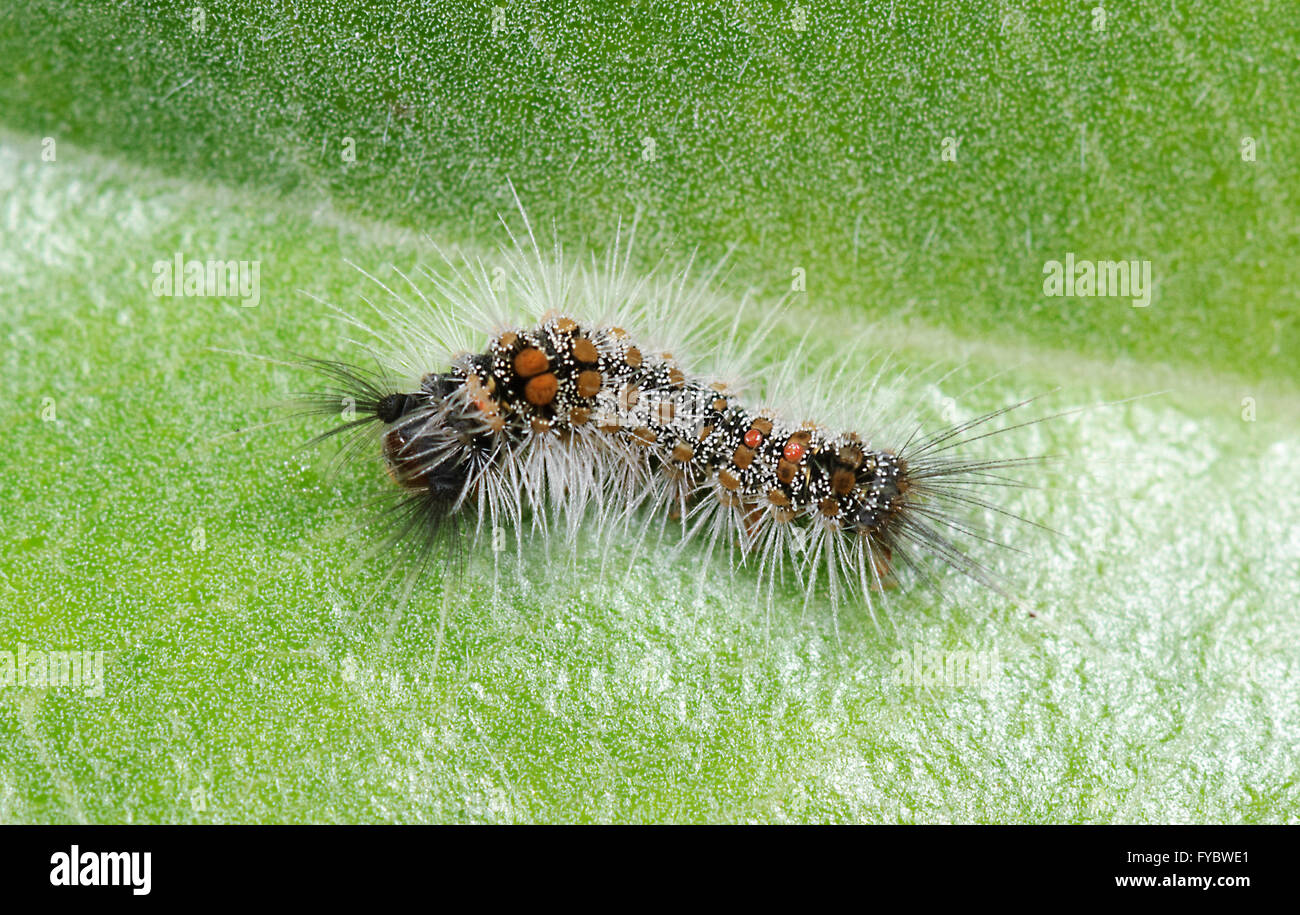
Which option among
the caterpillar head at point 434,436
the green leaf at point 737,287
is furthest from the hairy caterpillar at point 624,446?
the green leaf at point 737,287

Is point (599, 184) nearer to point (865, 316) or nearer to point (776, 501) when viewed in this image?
point (865, 316)

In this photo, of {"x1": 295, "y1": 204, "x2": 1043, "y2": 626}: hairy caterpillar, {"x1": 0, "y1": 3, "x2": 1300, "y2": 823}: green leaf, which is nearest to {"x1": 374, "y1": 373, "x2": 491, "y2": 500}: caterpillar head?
{"x1": 295, "y1": 204, "x2": 1043, "y2": 626}: hairy caterpillar

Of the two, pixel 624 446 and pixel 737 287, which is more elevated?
pixel 737 287

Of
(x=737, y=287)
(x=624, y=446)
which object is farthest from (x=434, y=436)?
(x=737, y=287)

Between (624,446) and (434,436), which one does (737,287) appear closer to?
(624,446)

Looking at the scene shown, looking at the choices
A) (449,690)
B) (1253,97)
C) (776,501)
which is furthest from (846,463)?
(1253,97)

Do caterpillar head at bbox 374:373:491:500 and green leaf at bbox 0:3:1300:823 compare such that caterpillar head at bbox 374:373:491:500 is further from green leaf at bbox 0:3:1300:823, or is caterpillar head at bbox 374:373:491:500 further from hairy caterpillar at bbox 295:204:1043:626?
green leaf at bbox 0:3:1300:823

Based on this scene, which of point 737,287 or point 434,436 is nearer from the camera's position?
point 434,436

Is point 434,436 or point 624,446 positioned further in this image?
point 624,446
